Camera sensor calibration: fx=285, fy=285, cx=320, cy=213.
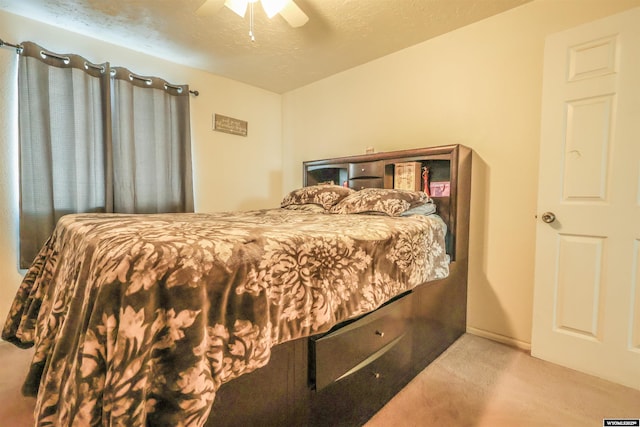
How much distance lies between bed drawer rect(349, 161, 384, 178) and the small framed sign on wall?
4.76 feet

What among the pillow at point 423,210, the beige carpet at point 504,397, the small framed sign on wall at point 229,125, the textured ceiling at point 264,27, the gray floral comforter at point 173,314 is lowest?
the beige carpet at point 504,397

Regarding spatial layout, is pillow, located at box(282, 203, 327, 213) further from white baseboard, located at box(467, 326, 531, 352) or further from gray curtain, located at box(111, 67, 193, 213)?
white baseboard, located at box(467, 326, 531, 352)

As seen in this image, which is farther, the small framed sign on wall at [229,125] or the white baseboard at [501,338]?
the small framed sign on wall at [229,125]

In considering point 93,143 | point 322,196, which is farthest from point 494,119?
point 93,143

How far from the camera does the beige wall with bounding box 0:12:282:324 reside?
207 cm

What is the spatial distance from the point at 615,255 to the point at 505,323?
798mm

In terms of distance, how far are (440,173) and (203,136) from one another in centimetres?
237

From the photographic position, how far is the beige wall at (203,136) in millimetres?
2066

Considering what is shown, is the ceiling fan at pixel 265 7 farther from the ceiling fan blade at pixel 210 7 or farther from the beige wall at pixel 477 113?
the beige wall at pixel 477 113

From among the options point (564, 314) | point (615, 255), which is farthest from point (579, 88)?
point (564, 314)

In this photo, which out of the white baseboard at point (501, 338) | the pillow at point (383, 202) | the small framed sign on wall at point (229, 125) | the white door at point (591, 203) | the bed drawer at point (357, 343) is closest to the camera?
the bed drawer at point (357, 343)

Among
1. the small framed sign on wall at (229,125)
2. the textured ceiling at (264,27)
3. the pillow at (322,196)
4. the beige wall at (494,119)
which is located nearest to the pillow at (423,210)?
the beige wall at (494,119)

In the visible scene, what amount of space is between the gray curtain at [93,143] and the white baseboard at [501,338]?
8.86 feet

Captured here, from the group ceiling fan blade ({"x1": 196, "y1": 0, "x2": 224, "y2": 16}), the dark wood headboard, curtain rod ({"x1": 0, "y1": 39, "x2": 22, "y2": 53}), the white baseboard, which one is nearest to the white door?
the white baseboard
